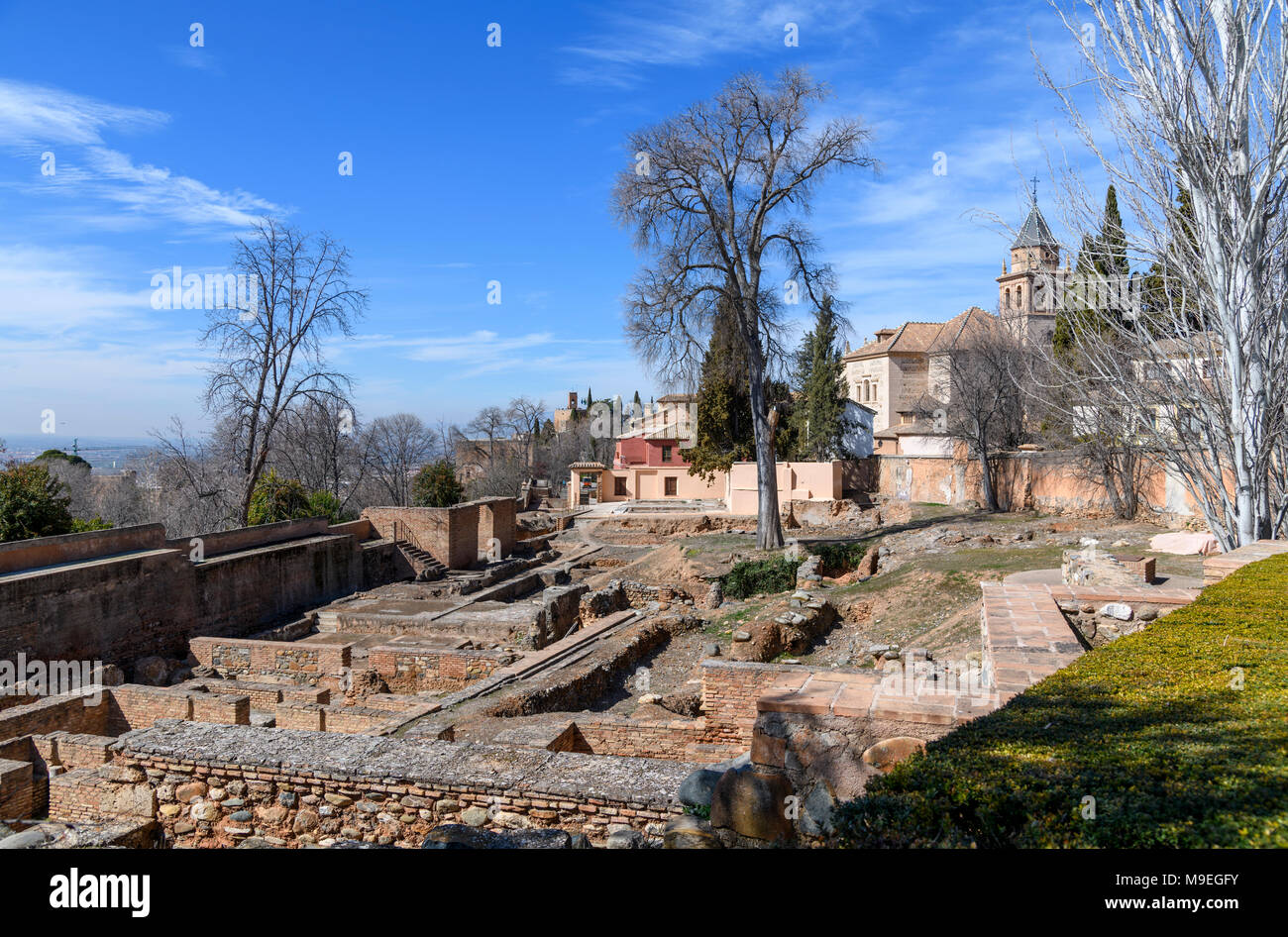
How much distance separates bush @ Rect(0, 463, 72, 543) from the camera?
15.5 m

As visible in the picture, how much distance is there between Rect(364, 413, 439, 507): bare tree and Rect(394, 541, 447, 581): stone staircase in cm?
1509

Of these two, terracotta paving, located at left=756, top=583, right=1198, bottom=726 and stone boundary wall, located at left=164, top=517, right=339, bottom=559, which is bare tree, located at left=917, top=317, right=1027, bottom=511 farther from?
stone boundary wall, located at left=164, top=517, right=339, bottom=559

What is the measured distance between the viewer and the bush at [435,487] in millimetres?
30589

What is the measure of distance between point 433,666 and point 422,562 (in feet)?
36.8

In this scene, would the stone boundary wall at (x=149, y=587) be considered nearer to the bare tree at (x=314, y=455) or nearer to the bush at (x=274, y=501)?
the bush at (x=274, y=501)

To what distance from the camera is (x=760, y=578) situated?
18.8 metres

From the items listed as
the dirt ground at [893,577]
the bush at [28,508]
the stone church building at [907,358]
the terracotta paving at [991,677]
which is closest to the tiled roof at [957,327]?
the stone church building at [907,358]

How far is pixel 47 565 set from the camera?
44.4ft

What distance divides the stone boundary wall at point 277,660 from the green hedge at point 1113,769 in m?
10.9

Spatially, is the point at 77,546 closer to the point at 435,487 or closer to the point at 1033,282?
the point at 435,487

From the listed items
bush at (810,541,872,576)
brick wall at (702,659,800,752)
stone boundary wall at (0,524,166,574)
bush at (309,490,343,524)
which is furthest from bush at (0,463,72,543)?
bush at (810,541,872,576)

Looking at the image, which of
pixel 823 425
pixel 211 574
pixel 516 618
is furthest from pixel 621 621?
pixel 823 425

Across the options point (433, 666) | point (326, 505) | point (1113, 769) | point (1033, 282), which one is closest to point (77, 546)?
point (433, 666)

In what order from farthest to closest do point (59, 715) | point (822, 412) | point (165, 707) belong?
point (822, 412), point (165, 707), point (59, 715)
